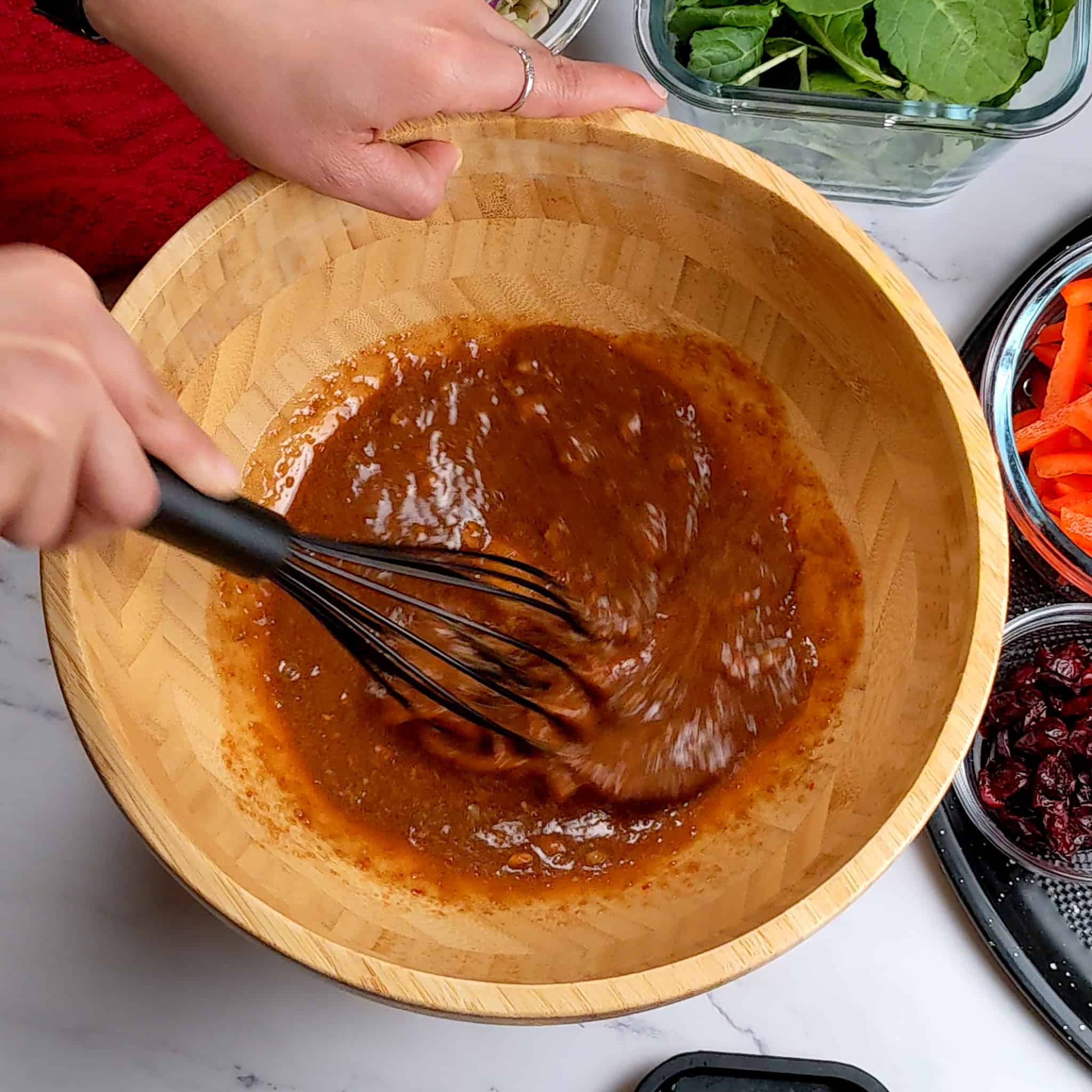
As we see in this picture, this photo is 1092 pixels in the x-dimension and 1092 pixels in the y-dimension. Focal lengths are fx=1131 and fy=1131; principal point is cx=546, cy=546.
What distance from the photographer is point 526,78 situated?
84cm

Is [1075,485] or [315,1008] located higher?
[1075,485]

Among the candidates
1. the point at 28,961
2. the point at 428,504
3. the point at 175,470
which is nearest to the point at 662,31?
the point at 428,504

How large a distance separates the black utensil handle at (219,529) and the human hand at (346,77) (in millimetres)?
272

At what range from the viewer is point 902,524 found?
0.93 metres

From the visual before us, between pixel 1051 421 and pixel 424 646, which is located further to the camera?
pixel 1051 421

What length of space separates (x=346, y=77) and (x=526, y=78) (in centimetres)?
13

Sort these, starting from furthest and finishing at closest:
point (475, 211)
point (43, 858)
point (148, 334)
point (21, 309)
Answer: point (43, 858)
point (475, 211)
point (148, 334)
point (21, 309)

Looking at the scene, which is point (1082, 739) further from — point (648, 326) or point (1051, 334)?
point (648, 326)

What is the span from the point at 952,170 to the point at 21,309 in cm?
85

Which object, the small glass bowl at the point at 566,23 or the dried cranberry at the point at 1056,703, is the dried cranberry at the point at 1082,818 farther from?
the small glass bowl at the point at 566,23

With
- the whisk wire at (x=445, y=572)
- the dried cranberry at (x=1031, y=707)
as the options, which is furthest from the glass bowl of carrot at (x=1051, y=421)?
the whisk wire at (x=445, y=572)

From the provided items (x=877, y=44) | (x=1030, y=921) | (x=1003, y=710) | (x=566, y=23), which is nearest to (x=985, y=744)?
(x=1003, y=710)

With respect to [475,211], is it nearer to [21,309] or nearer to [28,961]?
[21,309]

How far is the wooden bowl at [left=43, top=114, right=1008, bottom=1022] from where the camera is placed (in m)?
0.77
